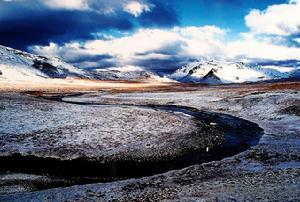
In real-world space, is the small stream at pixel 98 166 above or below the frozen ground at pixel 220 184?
below

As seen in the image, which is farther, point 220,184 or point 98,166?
point 98,166

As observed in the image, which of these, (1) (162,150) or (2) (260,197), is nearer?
(2) (260,197)

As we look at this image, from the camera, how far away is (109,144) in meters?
29.1

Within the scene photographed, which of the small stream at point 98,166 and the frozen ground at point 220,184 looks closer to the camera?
the frozen ground at point 220,184

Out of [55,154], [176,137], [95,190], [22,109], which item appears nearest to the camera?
[95,190]

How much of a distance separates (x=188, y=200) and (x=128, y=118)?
22788 mm

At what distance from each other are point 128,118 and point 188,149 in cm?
1155

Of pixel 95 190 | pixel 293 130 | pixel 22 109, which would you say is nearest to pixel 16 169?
pixel 95 190

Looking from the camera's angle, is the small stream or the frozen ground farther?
the small stream

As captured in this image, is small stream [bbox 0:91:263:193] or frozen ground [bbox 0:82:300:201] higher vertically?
frozen ground [bbox 0:82:300:201]

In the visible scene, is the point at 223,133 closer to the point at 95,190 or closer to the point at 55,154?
the point at 55,154

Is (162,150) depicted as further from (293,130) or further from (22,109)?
(22,109)

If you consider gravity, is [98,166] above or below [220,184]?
below

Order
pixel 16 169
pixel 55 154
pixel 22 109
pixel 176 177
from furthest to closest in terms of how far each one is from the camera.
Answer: pixel 22 109 → pixel 55 154 → pixel 16 169 → pixel 176 177
